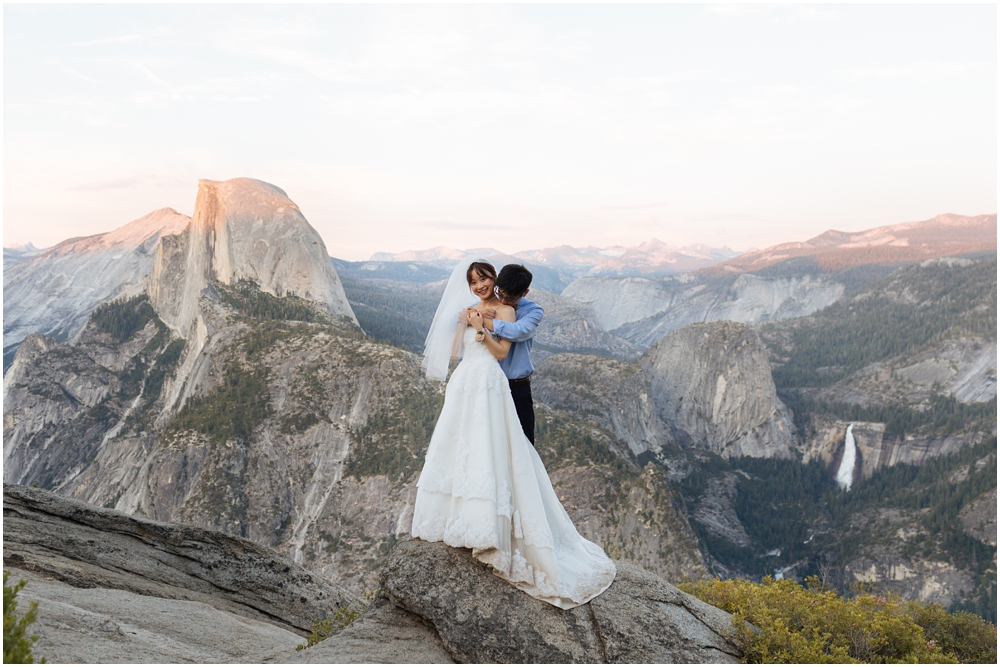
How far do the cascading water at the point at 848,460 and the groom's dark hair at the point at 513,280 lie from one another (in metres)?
142

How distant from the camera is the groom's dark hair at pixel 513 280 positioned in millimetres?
8094

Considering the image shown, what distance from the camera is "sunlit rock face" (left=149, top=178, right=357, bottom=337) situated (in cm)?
9275

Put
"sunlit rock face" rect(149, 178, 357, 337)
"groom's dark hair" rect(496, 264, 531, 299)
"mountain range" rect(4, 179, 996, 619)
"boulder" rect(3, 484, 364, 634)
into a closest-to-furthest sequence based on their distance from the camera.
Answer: "groom's dark hair" rect(496, 264, 531, 299) → "boulder" rect(3, 484, 364, 634) → "mountain range" rect(4, 179, 996, 619) → "sunlit rock face" rect(149, 178, 357, 337)

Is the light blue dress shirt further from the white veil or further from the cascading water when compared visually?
the cascading water

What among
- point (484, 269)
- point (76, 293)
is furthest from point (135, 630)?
point (76, 293)

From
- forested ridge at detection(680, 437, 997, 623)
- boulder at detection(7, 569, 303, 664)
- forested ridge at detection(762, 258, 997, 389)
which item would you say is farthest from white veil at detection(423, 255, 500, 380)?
forested ridge at detection(762, 258, 997, 389)

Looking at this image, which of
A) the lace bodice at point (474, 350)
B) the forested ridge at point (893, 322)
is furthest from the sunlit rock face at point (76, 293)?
the lace bodice at point (474, 350)

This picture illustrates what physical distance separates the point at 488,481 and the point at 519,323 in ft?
6.94

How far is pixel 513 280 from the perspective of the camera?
8.10 m

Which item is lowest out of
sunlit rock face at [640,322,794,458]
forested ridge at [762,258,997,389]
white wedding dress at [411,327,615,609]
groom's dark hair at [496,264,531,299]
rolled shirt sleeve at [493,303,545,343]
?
sunlit rock face at [640,322,794,458]

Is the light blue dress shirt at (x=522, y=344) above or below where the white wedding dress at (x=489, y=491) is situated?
above

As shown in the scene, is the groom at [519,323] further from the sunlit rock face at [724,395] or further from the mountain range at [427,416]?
the sunlit rock face at [724,395]

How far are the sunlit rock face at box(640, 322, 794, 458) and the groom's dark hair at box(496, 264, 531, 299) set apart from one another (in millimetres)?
138200

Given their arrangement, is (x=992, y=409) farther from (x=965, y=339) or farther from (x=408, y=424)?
(x=408, y=424)
